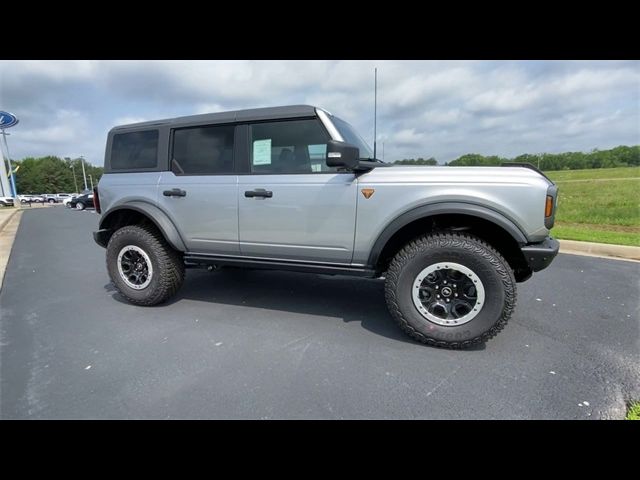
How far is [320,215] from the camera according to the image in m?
2.94

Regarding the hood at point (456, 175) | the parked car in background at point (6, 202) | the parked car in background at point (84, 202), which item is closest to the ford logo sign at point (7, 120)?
the parked car in background at point (6, 202)

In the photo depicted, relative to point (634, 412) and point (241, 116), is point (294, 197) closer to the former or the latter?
point (241, 116)

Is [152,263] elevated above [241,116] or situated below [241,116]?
below

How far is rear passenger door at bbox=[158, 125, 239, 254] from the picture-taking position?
3271 millimetres

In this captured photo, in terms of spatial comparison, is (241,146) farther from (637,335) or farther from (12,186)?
(12,186)

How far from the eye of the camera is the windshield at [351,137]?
126 inches

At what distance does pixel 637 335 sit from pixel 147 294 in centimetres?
493

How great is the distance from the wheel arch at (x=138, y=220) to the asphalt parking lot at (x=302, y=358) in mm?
805

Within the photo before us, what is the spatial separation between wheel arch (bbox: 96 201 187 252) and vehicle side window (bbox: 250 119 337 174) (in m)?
1.18

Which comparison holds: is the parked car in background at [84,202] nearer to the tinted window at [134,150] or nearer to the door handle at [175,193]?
the tinted window at [134,150]

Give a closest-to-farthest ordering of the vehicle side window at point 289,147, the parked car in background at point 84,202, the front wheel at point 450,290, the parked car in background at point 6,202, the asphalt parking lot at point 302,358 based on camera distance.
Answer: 1. the asphalt parking lot at point 302,358
2. the front wheel at point 450,290
3. the vehicle side window at point 289,147
4. the parked car in background at point 84,202
5. the parked car in background at point 6,202

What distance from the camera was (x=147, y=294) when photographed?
365 cm

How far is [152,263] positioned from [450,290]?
315 cm

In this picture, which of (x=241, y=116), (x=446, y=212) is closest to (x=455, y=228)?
(x=446, y=212)
